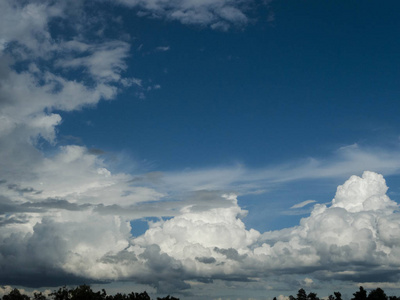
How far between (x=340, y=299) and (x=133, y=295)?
9045 cm

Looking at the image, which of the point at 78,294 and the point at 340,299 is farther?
the point at 340,299

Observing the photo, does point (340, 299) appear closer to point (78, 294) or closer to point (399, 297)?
point (399, 297)

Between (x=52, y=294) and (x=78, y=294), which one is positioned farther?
(x=52, y=294)

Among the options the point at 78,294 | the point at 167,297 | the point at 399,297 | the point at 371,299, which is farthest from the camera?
the point at 167,297

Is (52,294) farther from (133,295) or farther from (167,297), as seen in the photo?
(167,297)

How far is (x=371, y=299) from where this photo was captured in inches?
6452

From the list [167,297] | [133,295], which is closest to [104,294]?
[133,295]

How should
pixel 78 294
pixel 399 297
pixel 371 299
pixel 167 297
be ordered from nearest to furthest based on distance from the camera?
pixel 78 294
pixel 371 299
pixel 399 297
pixel 167 297

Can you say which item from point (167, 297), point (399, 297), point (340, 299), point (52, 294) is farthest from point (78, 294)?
point (399, 297)

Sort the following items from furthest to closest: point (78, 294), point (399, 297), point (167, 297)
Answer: point (167, 297) → point (399, 297) → point (78, 294)

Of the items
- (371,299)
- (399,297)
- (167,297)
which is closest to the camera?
(371,299)

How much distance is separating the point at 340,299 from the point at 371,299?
22.3 m

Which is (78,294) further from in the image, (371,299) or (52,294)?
(371,299)

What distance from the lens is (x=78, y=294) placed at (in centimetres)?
15188
